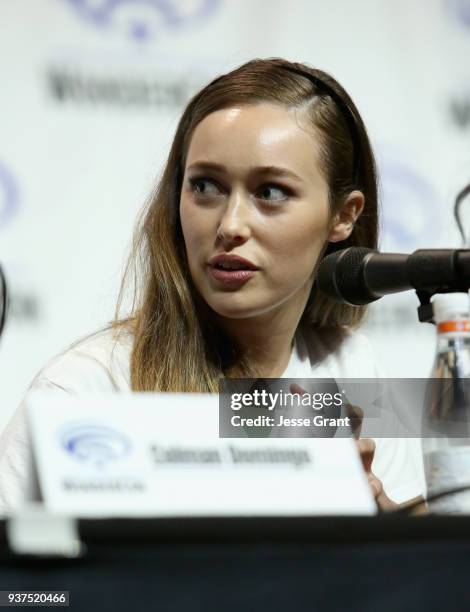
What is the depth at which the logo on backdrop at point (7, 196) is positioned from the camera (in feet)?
6.79

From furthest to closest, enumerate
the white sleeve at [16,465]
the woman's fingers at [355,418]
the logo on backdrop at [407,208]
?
the logo on backdrop at [407,208] < the woman's fingers at [355,418] < the white sleeve at [16,465]

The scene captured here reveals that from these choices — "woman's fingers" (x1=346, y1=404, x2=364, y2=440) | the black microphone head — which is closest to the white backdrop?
"woman's fingers" (x1=346, y1=404, x2=364, y2=440)

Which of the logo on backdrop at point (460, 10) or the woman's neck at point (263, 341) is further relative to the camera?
the logo on backdrop at point (460, 10)

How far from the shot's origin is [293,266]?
1.51 meters

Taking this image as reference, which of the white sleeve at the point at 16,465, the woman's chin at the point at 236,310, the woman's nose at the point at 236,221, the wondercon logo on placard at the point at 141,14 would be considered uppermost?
the wondercon logo on placard at the point at 141,14

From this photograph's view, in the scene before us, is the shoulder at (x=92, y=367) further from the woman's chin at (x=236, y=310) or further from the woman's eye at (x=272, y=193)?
the woman's eye at (x=272, y=193)

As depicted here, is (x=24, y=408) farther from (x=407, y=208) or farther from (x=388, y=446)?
(x=407, y=208)

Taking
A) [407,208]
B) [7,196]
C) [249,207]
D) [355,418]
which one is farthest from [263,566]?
[407,208]

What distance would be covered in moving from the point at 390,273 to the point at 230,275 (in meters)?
0.51

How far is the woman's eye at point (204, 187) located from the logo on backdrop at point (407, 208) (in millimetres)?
980

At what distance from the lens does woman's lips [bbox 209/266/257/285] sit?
1433 millimetres

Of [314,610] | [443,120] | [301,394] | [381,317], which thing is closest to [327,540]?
[314,610]

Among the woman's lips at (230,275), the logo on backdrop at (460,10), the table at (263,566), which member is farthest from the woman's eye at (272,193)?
the logo on backdrop at (460,10)

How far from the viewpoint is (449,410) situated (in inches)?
40.3
